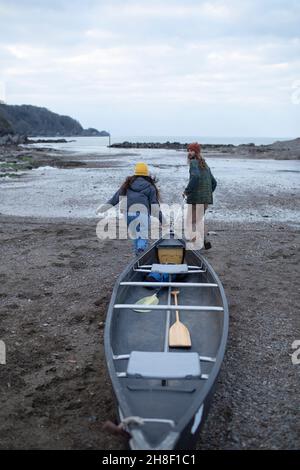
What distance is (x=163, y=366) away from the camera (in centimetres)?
416

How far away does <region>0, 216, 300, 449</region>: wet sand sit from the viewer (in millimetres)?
4152

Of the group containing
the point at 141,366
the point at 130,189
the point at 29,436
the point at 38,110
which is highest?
the point at 38,110

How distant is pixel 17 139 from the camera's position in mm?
79812

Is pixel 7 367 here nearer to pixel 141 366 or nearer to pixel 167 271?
pixel 141 366

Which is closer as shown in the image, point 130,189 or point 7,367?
point 7,367

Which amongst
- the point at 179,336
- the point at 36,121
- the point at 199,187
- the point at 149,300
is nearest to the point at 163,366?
the point at 179,336

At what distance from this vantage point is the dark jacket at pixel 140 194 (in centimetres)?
812

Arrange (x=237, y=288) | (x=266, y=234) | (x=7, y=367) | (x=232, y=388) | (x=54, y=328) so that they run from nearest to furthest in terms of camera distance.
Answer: (x=232, y=388)
(x=7, y=367)
(x=54, y=328)
(x=237, y=288)
(x=266, y=234)

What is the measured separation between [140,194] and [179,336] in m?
3.27

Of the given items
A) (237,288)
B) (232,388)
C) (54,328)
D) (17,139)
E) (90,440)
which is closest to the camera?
(90,440)

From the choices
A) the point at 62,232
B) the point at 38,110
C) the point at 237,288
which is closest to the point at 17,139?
the point at 62,232

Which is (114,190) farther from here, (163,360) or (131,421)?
(131,421)

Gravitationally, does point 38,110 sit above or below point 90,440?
above

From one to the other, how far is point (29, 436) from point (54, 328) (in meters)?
→ 2.38
